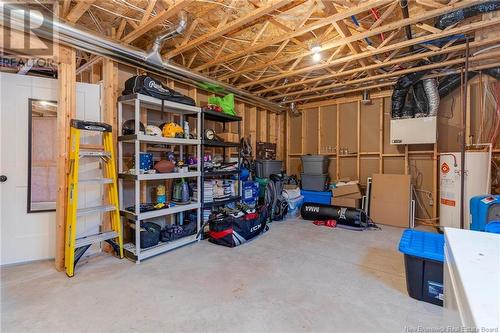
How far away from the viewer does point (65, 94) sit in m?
2.74

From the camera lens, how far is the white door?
272cm

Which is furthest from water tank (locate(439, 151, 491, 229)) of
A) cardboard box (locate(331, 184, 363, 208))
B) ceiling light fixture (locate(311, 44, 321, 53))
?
ceiling light fixture (locate(311, 44, 321, 53))

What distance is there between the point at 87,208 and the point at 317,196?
13.8ft

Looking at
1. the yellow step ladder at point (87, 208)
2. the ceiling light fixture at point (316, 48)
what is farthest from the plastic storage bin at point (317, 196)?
the yellow step ladder at point (87, 208)

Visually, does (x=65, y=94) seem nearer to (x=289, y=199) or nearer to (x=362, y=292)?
(x=362, y=292)

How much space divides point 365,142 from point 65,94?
5319 mm

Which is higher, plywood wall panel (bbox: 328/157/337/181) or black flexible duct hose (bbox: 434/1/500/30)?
black flexible duct hose (bbox: 434/1/500/30)

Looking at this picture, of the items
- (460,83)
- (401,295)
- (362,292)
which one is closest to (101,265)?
(362,292)

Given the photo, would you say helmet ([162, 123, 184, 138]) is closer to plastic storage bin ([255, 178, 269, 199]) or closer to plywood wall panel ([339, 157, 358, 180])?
plastic storage bin ([255, 178, 269, 199])

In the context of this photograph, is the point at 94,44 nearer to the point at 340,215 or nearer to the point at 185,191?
the point at 185,191

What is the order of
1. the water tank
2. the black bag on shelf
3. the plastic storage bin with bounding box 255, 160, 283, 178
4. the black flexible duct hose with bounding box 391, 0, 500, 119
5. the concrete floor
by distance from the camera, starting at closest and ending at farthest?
1. the concrete floor
2. the black bag on shelf
3. the water tank
4. the black flexible duct hose with bounding box 391, 0, 500, 119
5. the plastic storage bin with bounding box 255, 160, 283, 178

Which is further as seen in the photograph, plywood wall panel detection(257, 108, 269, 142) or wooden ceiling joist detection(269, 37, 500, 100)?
plywood wall panel detection(257, 108, 269, 142)

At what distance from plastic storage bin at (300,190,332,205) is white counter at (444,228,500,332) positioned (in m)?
4.27

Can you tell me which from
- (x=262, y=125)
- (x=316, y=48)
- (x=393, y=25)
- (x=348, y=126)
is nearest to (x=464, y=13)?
(x=393, y=25)
